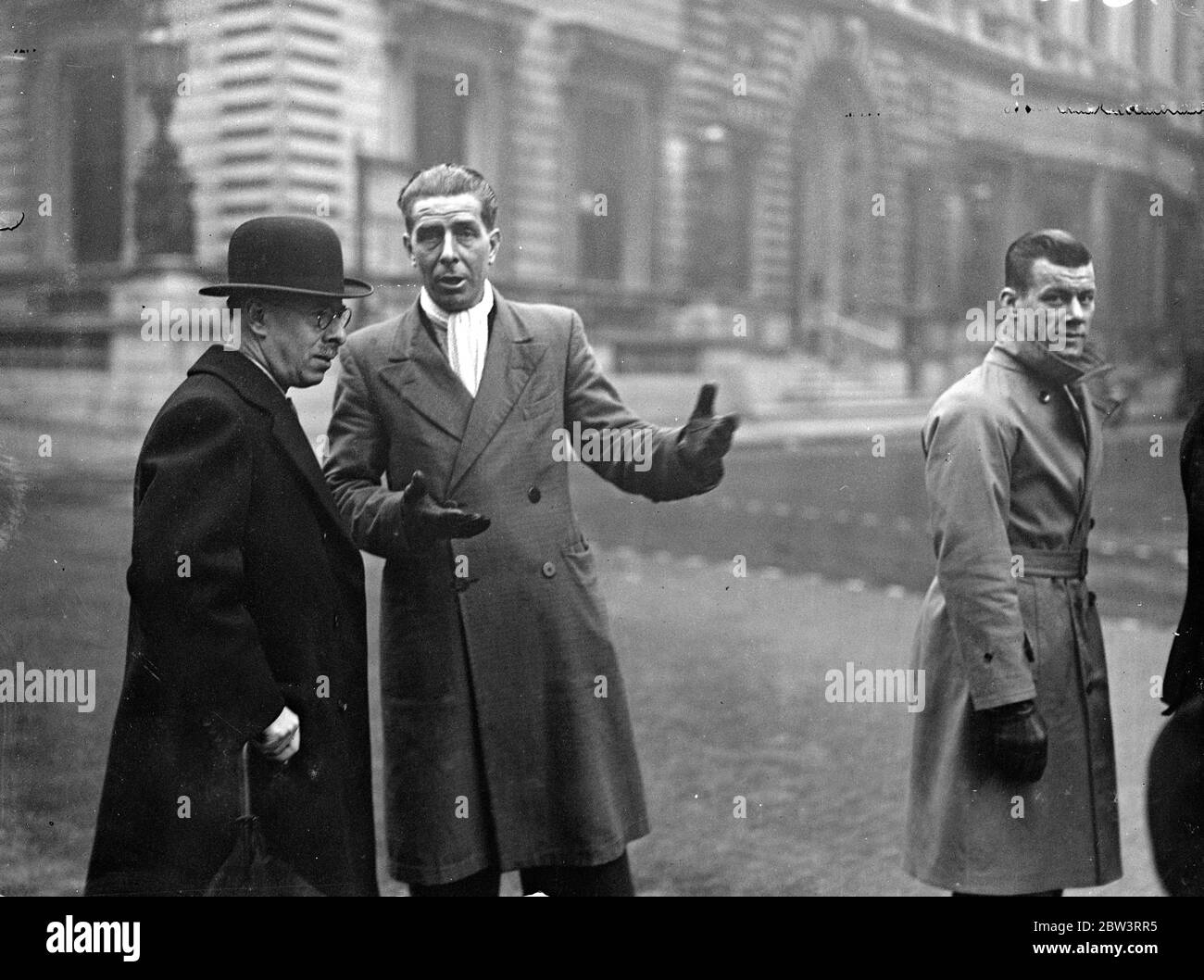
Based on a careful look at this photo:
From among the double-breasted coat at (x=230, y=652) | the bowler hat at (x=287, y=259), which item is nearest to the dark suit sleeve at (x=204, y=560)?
the double-breasted coat at (x=230, y=652)

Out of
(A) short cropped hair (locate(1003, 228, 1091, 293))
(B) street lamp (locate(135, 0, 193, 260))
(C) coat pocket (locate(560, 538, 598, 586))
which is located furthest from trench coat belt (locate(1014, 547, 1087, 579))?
(B) street lamp (locate(135, 0, 193, 260))

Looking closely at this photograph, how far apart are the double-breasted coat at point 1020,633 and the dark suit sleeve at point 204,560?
1.71 m

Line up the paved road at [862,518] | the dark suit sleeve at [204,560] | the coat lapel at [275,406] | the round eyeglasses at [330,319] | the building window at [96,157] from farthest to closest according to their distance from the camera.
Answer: the paved road at [862,518] → the building window at [96,157] → the round eyeglasses at [330,319] → the coat lapel at [275,406] → the dark suit sleeve at [204,560]

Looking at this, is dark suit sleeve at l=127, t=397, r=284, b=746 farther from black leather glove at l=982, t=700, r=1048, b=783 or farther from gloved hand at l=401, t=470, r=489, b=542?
black leather glove at l=982, t=700, r=1048, b=783

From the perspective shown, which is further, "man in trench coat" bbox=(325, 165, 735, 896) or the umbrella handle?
"man in trench coat" bbox=(325, 165, 735, 896)

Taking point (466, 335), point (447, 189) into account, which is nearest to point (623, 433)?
point (466, 335)

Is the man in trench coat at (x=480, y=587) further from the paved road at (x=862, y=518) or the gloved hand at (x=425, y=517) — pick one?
the paved road at (x=862, y=518)

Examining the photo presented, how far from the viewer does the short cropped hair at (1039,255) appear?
3.64 metres

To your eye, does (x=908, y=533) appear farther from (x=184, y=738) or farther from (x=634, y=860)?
(x=184, y=738)

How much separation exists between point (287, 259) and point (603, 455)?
3.16 feet

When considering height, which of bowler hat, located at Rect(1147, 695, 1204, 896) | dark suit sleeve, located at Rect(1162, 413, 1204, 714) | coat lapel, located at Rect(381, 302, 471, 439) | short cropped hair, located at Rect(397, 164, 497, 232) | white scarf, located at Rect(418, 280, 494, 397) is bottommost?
bowler hat, located at Rect(1147, 695, 1204, 896)

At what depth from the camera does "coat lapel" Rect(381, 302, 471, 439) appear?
3514mm

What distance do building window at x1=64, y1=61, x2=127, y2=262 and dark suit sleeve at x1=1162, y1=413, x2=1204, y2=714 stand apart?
3226 mm
